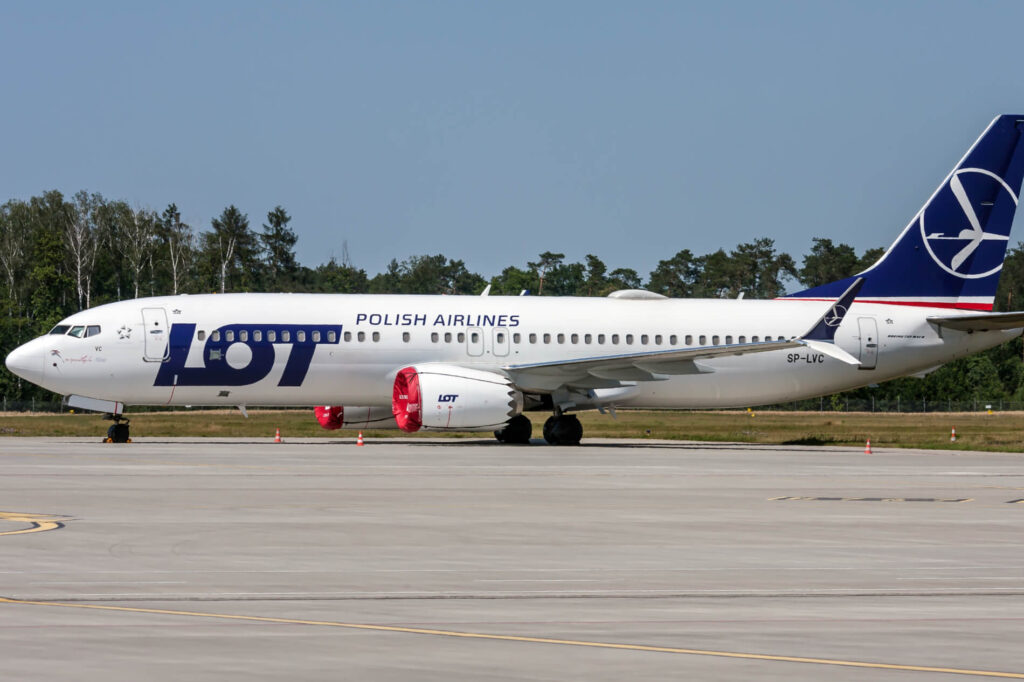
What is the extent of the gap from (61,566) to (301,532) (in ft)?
13.0

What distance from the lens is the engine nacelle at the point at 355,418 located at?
145 ft

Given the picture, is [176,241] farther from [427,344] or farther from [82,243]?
[427,344]

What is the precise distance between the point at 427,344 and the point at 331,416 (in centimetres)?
494

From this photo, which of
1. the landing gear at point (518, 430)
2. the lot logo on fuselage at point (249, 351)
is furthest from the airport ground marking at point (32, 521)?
the landing gear at point (518, 430)

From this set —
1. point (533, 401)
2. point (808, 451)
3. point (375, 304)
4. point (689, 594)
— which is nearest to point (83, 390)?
point (375, 304)

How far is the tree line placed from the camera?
357ft

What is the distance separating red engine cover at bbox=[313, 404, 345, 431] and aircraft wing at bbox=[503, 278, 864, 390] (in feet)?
19.2

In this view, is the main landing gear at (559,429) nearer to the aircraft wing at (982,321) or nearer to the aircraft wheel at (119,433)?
the aircraft wheel at (119,433)

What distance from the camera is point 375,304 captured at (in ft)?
137

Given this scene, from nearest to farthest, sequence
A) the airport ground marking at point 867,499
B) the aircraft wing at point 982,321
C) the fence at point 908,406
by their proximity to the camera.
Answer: the airport ground marking at point 867,499 < the aircraft wing at point 982,321 < the fence at point 908,406

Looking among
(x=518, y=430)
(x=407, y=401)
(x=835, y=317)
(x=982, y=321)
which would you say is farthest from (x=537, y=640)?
(x=982, y=321)

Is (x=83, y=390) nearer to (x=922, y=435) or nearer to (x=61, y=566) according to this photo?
(x=61, y=566)

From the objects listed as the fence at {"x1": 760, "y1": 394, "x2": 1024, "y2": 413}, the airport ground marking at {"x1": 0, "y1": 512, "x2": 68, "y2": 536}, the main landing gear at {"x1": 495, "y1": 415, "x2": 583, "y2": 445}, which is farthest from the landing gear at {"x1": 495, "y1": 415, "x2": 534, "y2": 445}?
the fence at {"x1": 760, "y1": 394, "x2": 1024, "y2": 413}

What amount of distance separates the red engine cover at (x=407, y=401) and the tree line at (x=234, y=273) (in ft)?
178
